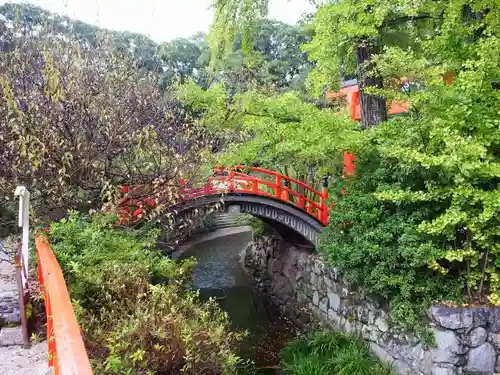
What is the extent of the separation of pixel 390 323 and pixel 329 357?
4.67 feet

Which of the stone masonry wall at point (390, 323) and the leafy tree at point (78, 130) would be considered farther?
the stone masonry wall at point (390, 323)

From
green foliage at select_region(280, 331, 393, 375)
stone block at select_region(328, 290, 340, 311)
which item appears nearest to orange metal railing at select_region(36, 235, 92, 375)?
green foliage at select_region(280, 331, 393, 375)

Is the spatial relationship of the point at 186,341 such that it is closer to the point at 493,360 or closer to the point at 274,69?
the point at 493,360

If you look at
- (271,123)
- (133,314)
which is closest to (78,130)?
(133,314)

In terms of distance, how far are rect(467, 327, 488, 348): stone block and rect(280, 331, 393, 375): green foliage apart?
58.8 inches

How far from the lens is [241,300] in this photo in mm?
13039

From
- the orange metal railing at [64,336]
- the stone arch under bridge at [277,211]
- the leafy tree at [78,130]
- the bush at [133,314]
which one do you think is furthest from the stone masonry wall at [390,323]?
the orange metal railing at [64,336]

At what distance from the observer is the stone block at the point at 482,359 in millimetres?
6184

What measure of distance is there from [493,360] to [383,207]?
2854 millimetres

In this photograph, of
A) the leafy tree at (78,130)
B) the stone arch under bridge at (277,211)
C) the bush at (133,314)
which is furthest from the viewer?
the stone arch under bridge at (277,211)

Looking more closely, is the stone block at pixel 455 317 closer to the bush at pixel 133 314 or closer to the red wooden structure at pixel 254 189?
the bush at pixel 133 314

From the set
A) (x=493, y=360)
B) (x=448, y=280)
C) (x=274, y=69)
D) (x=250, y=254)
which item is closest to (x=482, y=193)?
(x=448, y=280)

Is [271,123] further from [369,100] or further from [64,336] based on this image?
[64,336]

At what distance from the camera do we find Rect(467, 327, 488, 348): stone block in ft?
20.2
